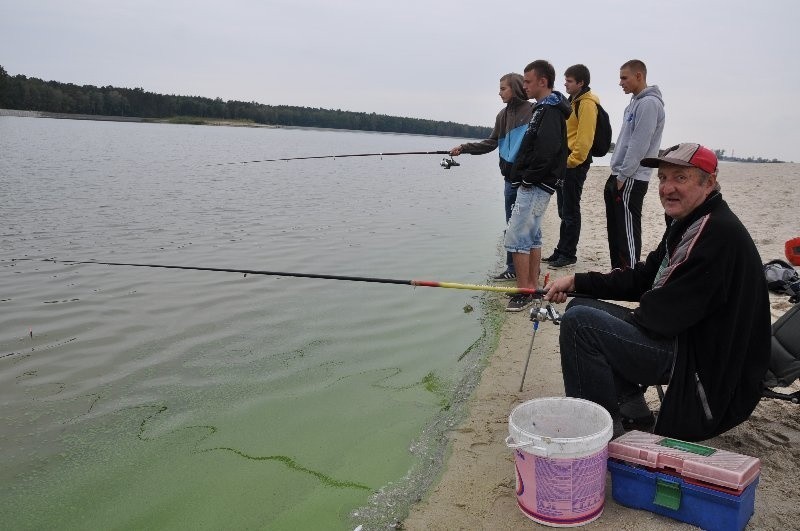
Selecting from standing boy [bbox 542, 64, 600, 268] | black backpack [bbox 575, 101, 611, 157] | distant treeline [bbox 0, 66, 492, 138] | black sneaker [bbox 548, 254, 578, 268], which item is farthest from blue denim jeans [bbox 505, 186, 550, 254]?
distant treeline [bbox 0, 66, 492, 138]

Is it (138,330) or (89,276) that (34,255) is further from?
(138,330)

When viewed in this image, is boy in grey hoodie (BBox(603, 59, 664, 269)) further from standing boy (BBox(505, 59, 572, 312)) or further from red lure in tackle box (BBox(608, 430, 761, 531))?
red lure in tackle box (BBox(608, 430, 761, 531))

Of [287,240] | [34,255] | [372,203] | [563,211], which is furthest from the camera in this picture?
[372,203]

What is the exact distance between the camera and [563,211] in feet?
24.0

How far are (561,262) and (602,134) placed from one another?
1.63 m

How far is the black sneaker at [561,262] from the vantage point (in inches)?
295

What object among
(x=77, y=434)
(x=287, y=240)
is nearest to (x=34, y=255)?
(x=287, y=240)

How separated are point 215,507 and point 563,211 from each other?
5.57m

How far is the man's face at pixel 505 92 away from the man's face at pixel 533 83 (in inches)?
15.6

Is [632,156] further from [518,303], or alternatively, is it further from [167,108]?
[167,108]

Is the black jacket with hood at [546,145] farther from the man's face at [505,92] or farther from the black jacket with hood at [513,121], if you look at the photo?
the man's face at [505,92]

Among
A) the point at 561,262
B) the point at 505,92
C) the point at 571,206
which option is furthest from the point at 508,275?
the point at 505,92

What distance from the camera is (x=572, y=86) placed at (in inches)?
259

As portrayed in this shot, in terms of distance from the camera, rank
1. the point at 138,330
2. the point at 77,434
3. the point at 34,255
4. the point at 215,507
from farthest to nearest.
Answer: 1. the point at 34,255
2. the point at 138,330
3. the point at 77,434
4. the point at 215,507
